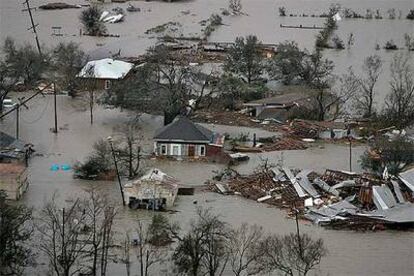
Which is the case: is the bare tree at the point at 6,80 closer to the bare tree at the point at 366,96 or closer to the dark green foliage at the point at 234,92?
the dark green foliage at the point at 234,92

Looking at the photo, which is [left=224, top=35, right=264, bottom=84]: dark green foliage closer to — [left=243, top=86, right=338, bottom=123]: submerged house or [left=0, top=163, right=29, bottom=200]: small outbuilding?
[left=243, top=86, right=338, bottom=123]: submerged house

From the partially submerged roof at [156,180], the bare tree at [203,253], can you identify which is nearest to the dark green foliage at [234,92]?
the partially submerged roof at [156,180]

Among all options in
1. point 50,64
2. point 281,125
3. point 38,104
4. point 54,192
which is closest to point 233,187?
point 54,192

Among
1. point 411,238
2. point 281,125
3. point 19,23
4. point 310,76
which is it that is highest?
point 19,23

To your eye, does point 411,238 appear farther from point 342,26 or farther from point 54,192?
point 342,26

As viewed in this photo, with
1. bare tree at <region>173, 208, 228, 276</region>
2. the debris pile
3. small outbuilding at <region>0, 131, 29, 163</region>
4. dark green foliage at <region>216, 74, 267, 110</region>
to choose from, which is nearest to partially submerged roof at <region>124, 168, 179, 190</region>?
the debris pile

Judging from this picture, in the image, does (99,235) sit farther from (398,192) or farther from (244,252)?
(398,192)
